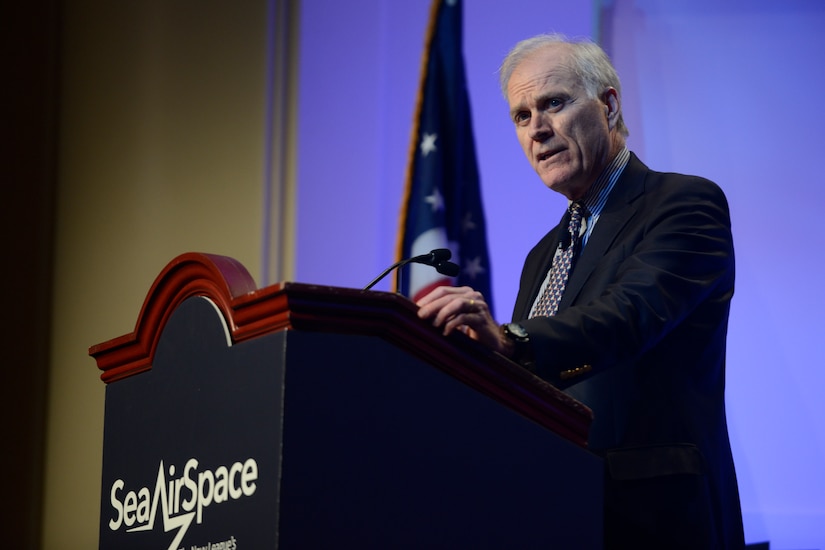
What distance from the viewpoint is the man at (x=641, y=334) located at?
218cm

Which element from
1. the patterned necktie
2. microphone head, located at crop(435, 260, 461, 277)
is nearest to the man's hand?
microphone head, located at crop(435, 260, 461, 277)

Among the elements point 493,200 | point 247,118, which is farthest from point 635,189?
point 247,118

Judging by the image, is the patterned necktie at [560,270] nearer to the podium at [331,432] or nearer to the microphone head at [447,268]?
the microphone head at [447,268]

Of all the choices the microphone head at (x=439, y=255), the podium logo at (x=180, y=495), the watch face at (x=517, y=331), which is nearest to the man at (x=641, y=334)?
the watch face at (x=517, y=331)

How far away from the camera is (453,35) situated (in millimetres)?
4559

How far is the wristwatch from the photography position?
2.06m

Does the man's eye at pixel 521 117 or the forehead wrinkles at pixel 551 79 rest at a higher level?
the forehead wrinkles at pixel 551 79

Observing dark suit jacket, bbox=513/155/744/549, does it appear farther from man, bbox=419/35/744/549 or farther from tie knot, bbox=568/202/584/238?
tie knot, bbox=568/202/584/238

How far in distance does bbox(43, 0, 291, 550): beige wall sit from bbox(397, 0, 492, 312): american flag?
1.83ft

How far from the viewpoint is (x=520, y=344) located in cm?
207

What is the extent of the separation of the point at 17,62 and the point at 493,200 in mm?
2091

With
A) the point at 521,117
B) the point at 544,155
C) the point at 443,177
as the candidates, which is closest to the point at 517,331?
the point at 544,155

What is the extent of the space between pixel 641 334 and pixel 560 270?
0.52 metres

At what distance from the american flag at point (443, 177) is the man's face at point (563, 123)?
149 cm
